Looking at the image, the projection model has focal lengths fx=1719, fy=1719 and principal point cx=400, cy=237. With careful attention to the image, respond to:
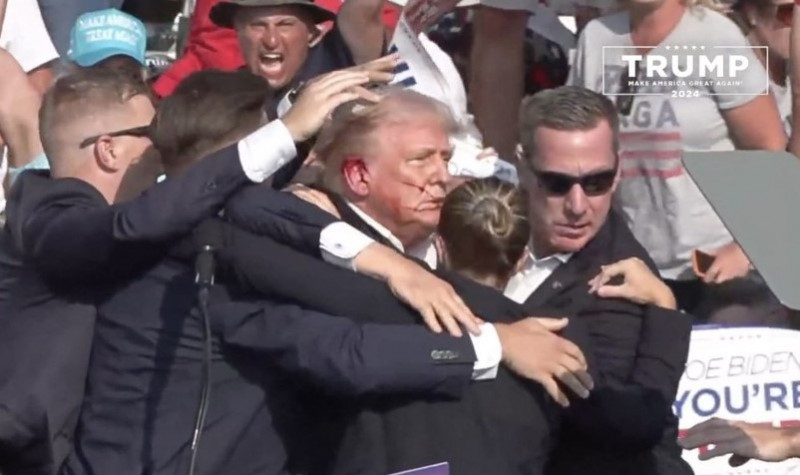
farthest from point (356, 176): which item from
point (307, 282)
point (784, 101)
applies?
point (784, 101)

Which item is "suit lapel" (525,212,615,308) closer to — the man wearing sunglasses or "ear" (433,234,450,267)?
the man wearing sunglasses

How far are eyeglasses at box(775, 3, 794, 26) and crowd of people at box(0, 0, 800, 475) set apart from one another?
1.58 meters

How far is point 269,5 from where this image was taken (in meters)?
5.48

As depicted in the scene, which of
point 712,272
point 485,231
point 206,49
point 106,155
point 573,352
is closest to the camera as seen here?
point 573,352

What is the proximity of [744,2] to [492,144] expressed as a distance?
0.92 m

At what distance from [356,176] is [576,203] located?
23.5 inches

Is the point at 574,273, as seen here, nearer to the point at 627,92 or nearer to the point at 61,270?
the point at 61,270

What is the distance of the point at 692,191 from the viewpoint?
5.07 meters

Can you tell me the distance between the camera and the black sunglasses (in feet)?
13.1

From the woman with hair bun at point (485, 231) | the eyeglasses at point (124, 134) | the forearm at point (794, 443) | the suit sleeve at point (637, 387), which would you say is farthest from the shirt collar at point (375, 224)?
the forearm at point (794, 443)

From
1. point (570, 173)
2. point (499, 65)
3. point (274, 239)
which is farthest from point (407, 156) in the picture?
point (499, 65)

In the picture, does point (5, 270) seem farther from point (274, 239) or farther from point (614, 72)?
point (614, 72)

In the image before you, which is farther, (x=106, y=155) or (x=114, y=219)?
(x=106, y=155)

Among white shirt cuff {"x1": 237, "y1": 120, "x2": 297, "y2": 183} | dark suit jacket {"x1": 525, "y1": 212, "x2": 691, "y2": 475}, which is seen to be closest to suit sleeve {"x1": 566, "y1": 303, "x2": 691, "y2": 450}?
dark suit jacket {"x1": 525, "y1": 212, "x2": 691, "y2": 475}
